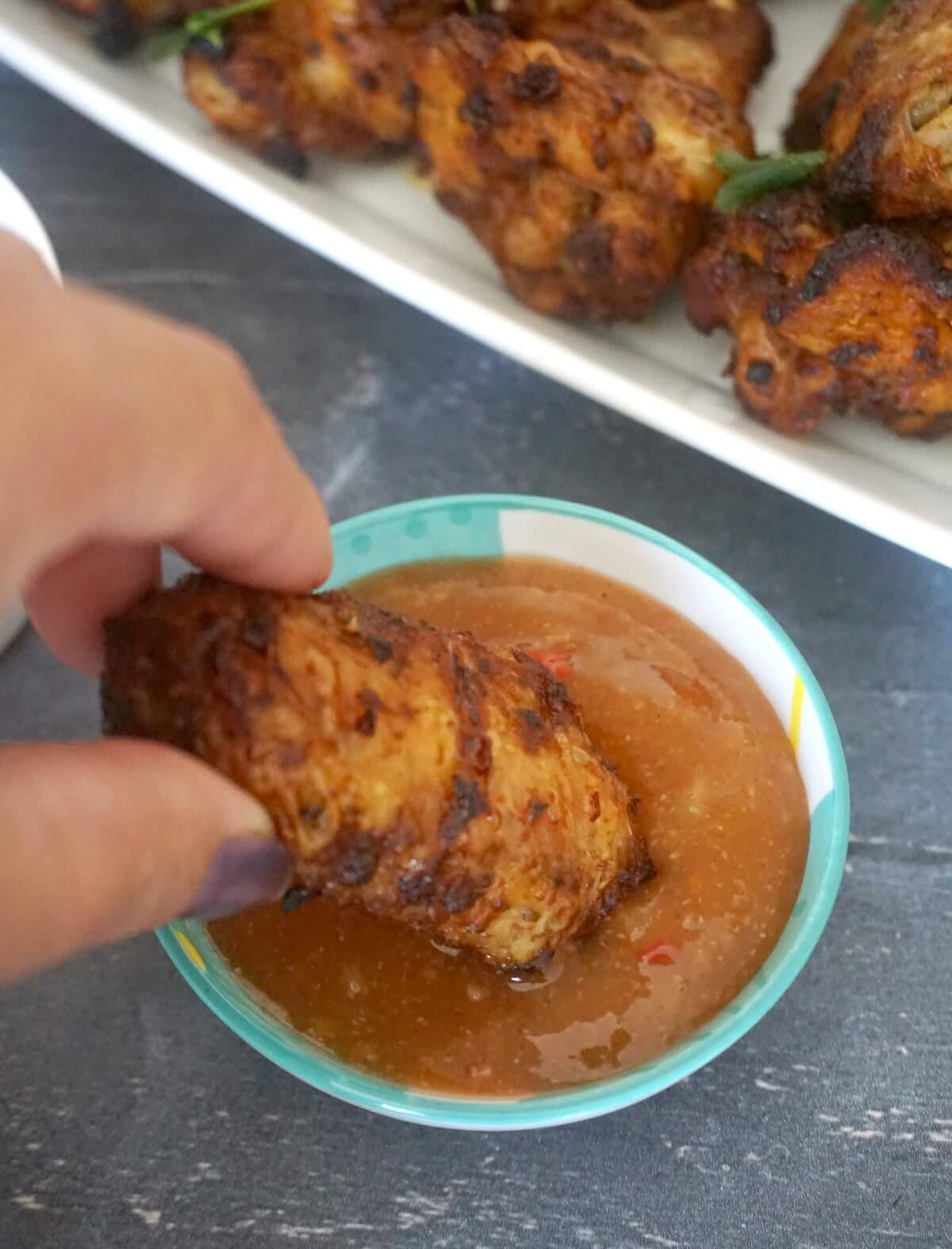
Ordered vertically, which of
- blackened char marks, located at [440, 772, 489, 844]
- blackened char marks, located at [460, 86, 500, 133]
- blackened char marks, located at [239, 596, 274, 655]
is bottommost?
blackened char marks, located at [440, 772, 489, 844]

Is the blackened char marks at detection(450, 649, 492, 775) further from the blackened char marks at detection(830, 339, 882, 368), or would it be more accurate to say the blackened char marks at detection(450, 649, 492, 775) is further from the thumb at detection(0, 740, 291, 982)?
the blackened char marks at detection(830, 339, 882, 368)

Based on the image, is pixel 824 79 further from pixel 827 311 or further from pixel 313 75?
pixel 313 75

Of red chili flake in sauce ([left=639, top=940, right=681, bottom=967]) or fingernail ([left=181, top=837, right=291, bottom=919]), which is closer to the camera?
fingernail ([left=181, top=837, right=291, bottom=919])

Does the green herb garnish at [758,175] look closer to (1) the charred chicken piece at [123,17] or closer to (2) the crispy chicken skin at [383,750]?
(2) the crispy chicken skin at [383,750]

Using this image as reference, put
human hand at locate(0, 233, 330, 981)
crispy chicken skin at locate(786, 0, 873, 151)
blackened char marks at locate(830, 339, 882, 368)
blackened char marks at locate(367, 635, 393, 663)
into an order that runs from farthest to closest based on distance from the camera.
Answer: crispy chicken skin at locate(786, 0, 873, 151)
blackened char marks at locate(830, 339, 882, 368)
blackened char marks at locate(367, 635, 393, 663)
human hand at locate(0, 233, 330, 981)

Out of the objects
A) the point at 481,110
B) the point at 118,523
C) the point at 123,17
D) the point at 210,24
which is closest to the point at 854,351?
the point at 481,110

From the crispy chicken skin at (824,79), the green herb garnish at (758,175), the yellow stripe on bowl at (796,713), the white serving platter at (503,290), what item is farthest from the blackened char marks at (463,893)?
the crispy chicken skin at (824,79)

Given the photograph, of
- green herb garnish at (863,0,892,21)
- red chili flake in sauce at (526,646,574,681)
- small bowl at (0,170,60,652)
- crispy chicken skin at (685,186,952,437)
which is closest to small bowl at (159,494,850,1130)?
red chili flake in sauce at (526,646,574,681)
